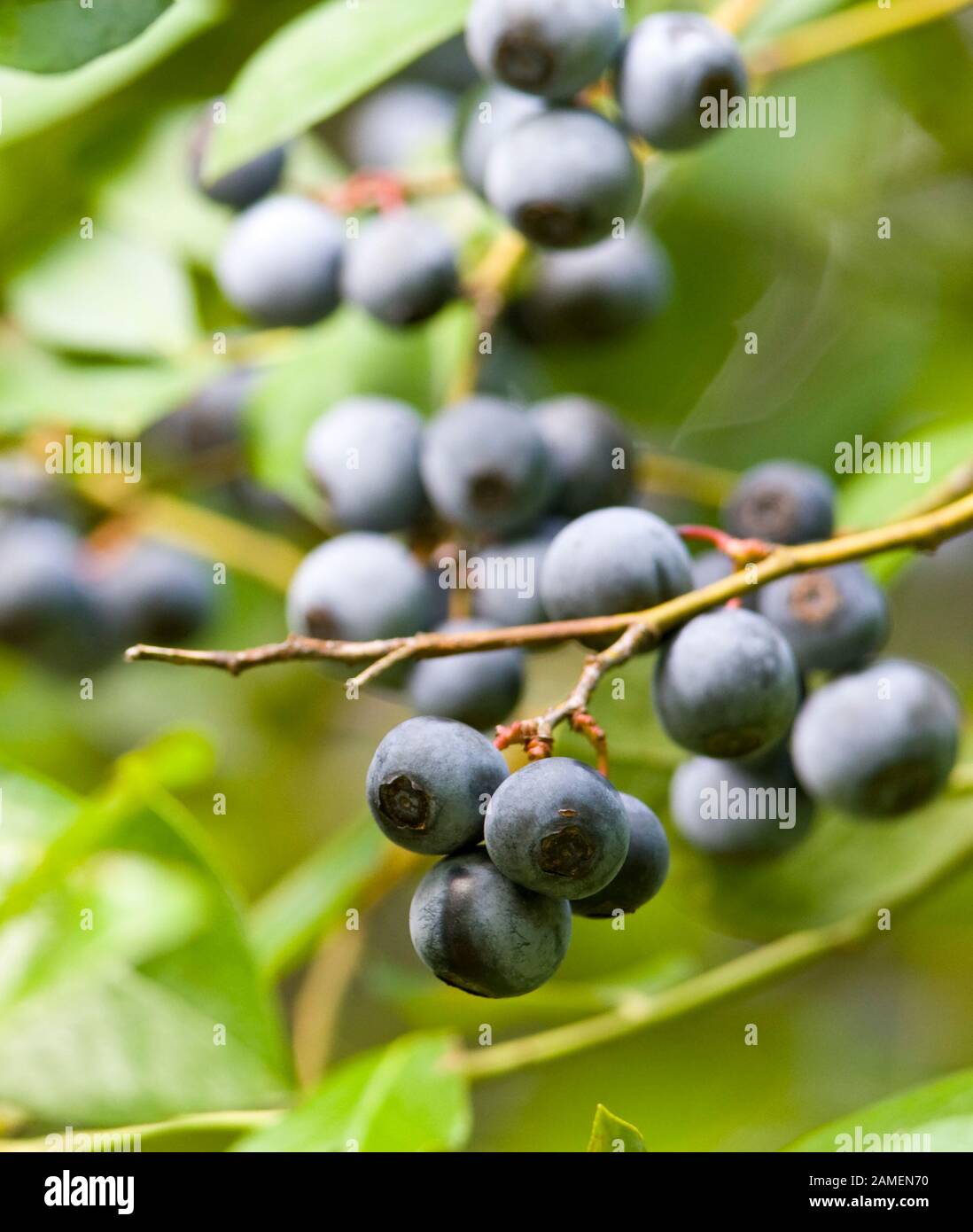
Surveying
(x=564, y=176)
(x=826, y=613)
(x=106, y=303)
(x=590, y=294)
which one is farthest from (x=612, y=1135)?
(x=106, y=303)

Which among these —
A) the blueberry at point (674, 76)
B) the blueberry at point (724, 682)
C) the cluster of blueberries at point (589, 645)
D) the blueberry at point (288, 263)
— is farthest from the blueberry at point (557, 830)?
the blueberry at point (288, 263)

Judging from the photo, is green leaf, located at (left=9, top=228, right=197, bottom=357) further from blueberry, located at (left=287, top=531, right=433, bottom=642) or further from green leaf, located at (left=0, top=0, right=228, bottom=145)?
blueberry, located at (left=287, top=531, right=433, bottom=642)

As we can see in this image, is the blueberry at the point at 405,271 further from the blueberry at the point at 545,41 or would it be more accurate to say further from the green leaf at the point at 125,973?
the green leaf at the point at 125,973

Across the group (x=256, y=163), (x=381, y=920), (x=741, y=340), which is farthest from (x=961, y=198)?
(x=381, y=920)

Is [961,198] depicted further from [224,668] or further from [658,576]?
[224,668]

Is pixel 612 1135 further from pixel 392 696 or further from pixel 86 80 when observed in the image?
pixel 86 80

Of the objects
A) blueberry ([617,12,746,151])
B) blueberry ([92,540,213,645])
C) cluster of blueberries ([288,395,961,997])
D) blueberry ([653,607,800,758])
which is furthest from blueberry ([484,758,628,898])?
blueberry ([92,540,213,645])
